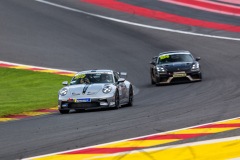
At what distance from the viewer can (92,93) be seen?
11594mm

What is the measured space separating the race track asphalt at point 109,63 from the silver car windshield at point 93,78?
1056mm

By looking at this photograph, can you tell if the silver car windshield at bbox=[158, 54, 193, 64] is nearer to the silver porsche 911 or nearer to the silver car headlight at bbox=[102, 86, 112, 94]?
the silver porsche 911

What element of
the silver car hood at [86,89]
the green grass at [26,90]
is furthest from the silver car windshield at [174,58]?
the silver car hood at [86,89]

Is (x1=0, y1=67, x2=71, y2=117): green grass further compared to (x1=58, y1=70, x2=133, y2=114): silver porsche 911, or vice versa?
(x1=0, y1=67, x2=71, y2=117): green grass

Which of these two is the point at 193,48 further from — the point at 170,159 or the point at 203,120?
the point at 170,159

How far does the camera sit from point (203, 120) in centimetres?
870

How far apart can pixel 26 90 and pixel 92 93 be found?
6573mm

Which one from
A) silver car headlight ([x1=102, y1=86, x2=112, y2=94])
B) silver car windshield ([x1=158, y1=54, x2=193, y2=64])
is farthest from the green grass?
silver car windshield ([x1=158, y1=54, x2=193, y2=64])

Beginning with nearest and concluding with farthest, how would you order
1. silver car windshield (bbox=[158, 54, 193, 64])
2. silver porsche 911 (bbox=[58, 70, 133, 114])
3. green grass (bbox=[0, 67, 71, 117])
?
silver porsche 911 (bbox=[58, 70, 133, 114]) < green grass (bbox=[0, 67, 71, 117]) < silver car windshield (bbox=[158, 54, 193, 64])

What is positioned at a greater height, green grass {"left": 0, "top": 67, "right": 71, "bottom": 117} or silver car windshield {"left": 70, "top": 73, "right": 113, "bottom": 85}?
silver car windshield {"left": 70, "top": 73, "right": 113, "bottom": 85}

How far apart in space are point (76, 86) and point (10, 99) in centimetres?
400

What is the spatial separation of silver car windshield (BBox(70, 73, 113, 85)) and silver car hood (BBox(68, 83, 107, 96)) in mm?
433

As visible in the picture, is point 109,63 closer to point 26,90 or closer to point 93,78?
point 26,90

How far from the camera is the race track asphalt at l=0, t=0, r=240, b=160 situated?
25.9 ft
